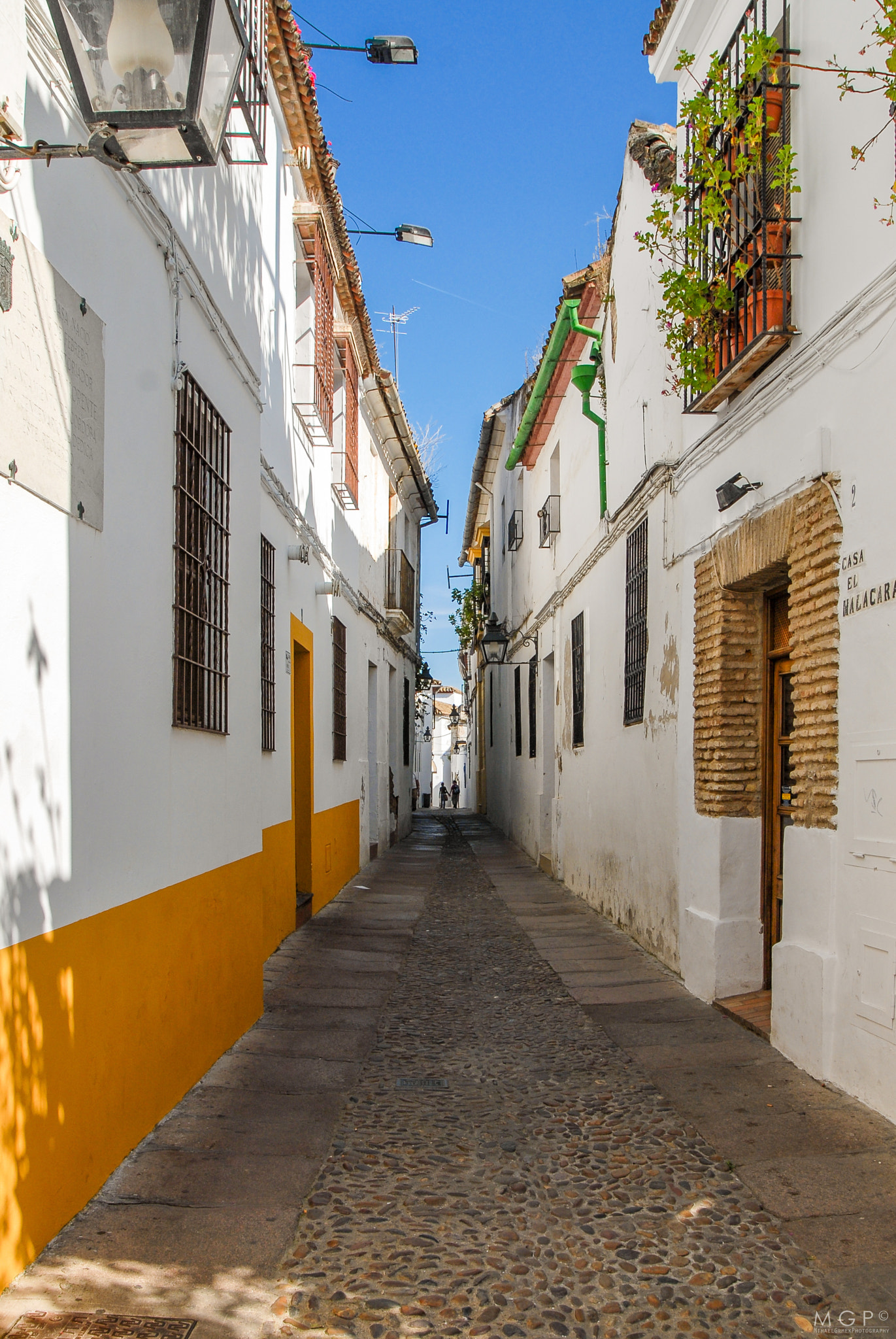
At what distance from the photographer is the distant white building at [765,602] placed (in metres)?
4.28

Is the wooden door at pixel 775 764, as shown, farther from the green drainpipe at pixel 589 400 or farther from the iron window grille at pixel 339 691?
the iron window grille at pixel 339 691

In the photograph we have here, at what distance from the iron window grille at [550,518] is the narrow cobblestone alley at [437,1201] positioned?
25.3 ft

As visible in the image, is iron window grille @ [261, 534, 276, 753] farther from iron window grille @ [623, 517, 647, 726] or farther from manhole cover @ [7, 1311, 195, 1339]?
manhole cover @ [7, 1311, 195, 1339]

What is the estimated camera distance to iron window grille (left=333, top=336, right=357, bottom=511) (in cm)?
1117

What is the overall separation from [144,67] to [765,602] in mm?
4397

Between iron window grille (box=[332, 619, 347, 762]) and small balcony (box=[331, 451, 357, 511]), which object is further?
iron window grille (box=[332, 619, 347, 762])

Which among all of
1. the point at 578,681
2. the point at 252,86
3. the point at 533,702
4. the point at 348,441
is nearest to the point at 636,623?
the point at 578,681

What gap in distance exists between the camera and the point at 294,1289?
291cm

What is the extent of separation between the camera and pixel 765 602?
6.11m

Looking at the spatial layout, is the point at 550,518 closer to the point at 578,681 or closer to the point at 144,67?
the point at 578,681

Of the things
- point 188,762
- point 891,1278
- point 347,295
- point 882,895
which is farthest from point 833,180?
point 347,295

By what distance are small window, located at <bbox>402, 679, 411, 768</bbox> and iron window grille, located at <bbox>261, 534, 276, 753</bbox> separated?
11.9 m

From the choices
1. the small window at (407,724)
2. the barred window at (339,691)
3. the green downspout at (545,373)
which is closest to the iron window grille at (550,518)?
the green downspout at (545,373)

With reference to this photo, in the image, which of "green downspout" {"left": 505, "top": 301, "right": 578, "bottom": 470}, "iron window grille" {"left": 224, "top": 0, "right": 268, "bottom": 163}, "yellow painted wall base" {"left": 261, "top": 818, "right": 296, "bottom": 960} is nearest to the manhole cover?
"yellow painted wall base" {"left": 261, "top": 818, "right": 296, "bottom": 960}
